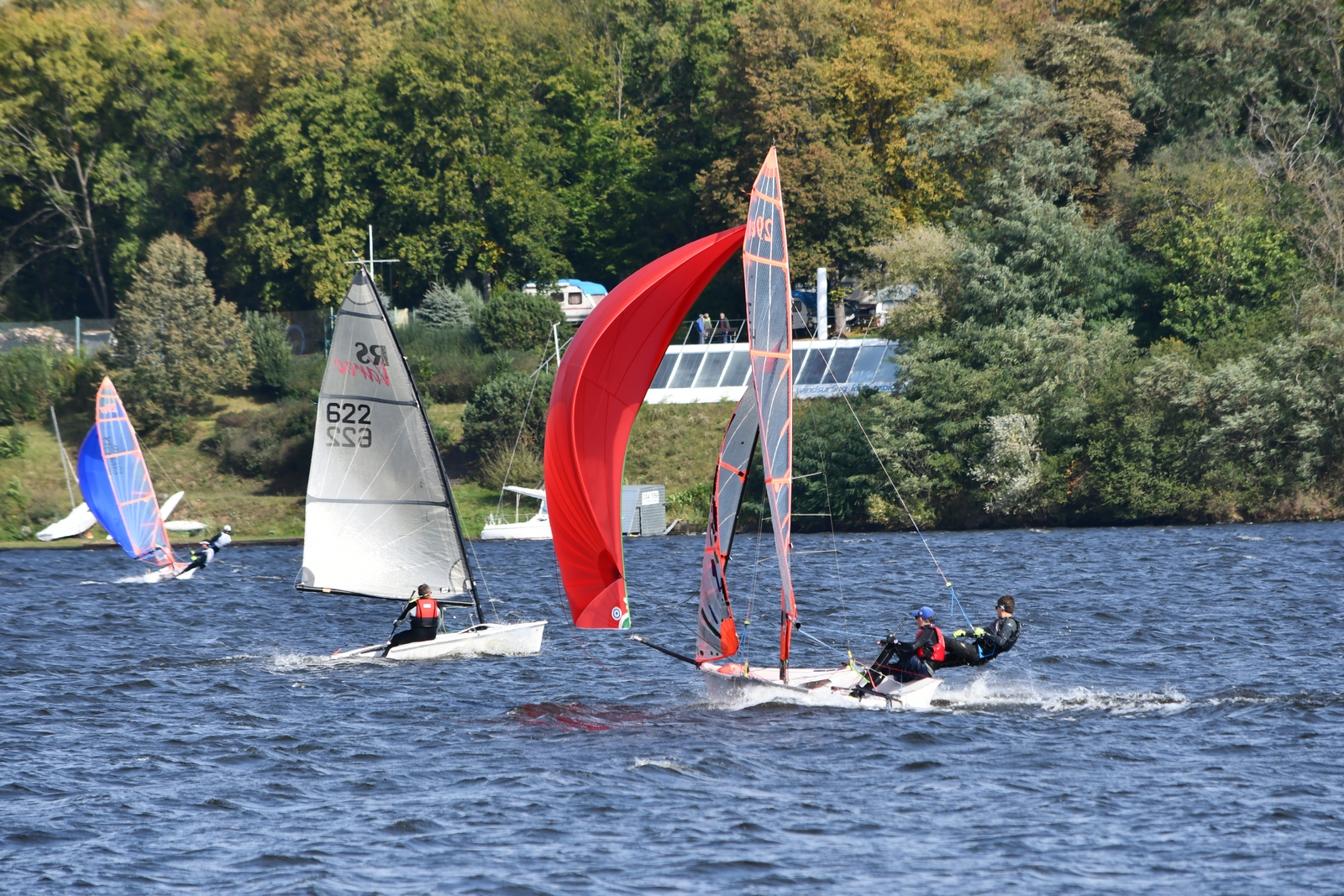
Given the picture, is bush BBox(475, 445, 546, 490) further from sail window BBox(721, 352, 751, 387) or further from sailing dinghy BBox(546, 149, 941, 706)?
sailing dinghy BBox(546, 149, 941, 706)

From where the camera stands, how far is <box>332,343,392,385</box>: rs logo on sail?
25469mm

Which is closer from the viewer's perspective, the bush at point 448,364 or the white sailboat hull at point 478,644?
the white sailboat hull at point 478,644

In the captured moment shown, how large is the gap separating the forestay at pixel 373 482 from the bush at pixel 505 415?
109 feet

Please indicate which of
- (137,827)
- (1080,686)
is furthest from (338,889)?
(1080,686)

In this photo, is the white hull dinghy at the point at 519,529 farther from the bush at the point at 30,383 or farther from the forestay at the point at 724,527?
the forestay at the point at 724,527

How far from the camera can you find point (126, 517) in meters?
41.2

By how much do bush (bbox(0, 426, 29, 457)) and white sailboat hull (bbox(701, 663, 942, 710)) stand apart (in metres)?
48.5

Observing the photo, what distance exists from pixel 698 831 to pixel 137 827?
5.86 metres

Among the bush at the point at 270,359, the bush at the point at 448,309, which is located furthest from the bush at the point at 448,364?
the bush at the point at 270,359

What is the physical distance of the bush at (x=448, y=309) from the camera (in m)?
70.8

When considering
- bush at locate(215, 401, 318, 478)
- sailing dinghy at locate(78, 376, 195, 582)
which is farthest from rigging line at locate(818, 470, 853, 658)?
bush at locate(215, 401, 318, 478)

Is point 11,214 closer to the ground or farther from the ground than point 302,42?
closer to the ground

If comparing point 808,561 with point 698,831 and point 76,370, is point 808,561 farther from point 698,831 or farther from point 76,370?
point 76,370

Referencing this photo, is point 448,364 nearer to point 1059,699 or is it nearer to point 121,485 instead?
point 121,485
